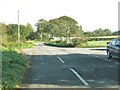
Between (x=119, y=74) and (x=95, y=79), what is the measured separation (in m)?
1.88

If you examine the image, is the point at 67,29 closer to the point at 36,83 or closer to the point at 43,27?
the point at 43,27

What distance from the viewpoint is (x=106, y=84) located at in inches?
456

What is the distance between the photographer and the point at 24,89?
10.7 m

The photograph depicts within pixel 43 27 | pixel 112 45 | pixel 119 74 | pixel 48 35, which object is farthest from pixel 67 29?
pixel 119 74

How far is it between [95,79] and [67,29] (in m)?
87.4

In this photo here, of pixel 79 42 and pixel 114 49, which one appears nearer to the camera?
pixel 114 49

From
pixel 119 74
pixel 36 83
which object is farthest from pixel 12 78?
pixel 119 74

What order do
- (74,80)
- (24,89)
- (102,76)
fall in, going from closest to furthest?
(24,89) < (74,80) < (102,76)

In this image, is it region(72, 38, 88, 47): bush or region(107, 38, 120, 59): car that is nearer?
region(107, 38, 120, 59): car

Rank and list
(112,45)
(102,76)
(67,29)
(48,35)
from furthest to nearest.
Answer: (48,35), (67,29), (112,45), (102,76)

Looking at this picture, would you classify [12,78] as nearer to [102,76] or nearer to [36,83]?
[36,83]

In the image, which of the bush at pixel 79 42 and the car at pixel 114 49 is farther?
the bush at pixel 79 42

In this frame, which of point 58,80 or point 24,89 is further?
point 58,80

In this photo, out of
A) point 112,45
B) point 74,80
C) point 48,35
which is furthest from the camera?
point 48,35
